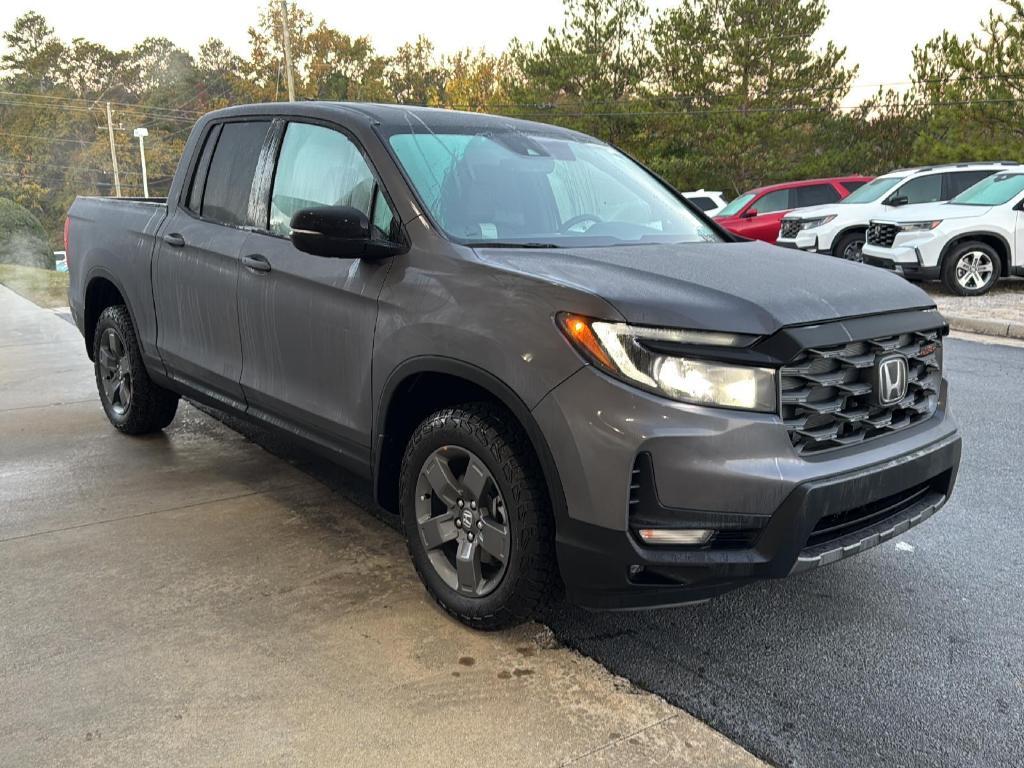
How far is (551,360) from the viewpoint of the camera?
2814 millimetres

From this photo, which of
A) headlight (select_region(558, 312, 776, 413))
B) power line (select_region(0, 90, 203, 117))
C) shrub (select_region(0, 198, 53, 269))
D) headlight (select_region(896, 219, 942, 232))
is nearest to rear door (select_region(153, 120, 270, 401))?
headlight (select_region(558, 312, 776, 413))

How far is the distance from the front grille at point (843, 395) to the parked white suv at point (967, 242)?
35.3 feet

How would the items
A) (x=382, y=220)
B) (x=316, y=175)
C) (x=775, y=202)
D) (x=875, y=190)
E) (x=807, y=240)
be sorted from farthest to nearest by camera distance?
(x=775, y=202)
(x=875, y=190)
(x=807, y=240)
(x=316, y=175)
(x=382, y=220)

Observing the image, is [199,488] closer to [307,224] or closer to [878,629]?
[307,224]

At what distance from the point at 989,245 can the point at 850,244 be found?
2.28m

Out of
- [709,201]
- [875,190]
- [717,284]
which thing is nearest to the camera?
[717,284]

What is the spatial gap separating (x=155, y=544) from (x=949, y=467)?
3.09m

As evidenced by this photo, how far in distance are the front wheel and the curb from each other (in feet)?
29.0

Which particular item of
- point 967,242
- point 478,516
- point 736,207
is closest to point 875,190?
point 967,242

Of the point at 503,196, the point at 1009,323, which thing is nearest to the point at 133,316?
the point at 503,196

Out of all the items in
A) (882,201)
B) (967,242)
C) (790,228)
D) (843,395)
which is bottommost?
(843,395)

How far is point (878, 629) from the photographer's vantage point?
3.31 meters

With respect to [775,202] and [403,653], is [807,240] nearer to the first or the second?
[775,202]

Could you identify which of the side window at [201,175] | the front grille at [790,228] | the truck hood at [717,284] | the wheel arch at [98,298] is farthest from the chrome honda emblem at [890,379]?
the front grille at [790,228]
